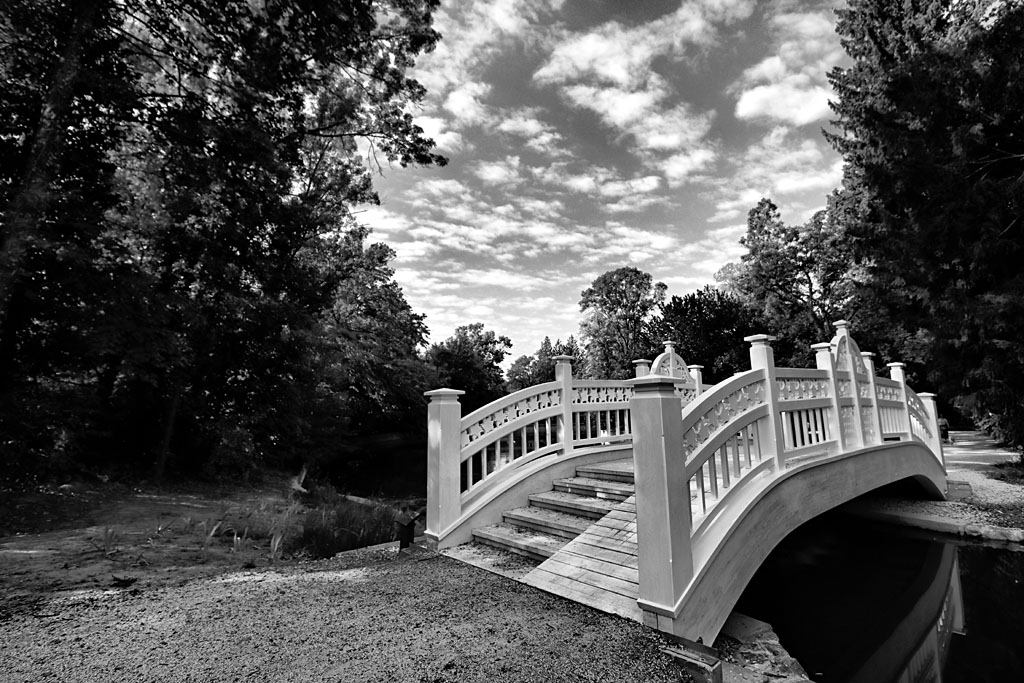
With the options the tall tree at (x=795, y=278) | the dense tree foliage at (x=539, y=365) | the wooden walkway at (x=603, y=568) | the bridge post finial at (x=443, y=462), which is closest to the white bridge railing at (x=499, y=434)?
the bridge post finial at (x=443, y=462)

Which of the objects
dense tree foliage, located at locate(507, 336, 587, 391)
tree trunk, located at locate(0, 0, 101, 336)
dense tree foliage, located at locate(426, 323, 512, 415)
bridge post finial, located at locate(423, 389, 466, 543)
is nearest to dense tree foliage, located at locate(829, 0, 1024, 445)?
bridge post finial, located at locate(423, 389, 466, 543)

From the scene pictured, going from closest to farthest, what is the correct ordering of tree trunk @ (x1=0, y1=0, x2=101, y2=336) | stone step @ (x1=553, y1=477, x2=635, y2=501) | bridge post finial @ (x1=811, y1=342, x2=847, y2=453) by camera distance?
stone step @ (x1=553, y1=477, x2=635, y2=501)
bridge post finial @ (x1=811, y1=342, x2=847, y2=453)
tree trunk @ (x1=0, y1=0, x2=101, y2=336)

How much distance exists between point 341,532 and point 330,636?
2.26m

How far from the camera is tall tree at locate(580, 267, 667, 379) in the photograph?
92.9ft

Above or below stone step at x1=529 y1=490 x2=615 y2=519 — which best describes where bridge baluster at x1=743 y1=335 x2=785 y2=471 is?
above

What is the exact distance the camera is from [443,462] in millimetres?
4230

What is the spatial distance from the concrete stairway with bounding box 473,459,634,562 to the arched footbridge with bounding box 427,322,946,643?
2cm

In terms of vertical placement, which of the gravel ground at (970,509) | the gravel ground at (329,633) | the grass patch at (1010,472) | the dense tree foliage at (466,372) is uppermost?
the dense tree foliage at (466,372)

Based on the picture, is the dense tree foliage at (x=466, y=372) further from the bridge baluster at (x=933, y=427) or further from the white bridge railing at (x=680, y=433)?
the bridge baluster at (x=933, y=427)

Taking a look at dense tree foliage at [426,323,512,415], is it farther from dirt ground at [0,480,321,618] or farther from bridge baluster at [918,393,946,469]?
bridge baluster at [918,393,946,469]

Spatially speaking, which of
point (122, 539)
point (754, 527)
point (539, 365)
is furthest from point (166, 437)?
point (539, 365)

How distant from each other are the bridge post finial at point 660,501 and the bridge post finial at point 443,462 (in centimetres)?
205

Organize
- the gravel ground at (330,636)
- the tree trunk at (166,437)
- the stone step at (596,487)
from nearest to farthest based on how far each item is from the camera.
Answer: the gravel ground at (330,636) < the stone step at (596,487) < the tree trunk at (166,437)

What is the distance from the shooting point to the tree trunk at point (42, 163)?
5.43 m
